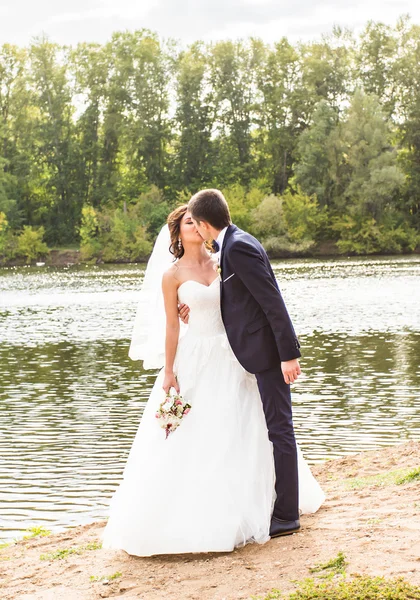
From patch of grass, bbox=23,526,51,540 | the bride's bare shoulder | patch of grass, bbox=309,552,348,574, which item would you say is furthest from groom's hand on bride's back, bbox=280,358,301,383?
patch of grass, bbox=23,526,51,540

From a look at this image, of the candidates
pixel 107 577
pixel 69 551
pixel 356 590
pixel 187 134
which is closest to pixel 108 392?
pixel 69 551

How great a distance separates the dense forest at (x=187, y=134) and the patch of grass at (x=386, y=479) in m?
60.9

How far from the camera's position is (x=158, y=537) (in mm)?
4965

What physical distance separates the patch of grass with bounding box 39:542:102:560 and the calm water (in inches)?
65.8

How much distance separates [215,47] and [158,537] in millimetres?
76207

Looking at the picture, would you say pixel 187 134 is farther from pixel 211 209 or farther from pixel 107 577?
pixel 107 577

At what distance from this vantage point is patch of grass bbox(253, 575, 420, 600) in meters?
3.85

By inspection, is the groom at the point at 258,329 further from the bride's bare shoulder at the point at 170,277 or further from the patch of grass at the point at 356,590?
the patch of grass at the point at 356,590

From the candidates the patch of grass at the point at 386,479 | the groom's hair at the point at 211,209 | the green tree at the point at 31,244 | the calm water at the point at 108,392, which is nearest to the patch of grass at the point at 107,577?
the groom's hair at the point at 211,209

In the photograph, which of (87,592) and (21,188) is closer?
(87,592)

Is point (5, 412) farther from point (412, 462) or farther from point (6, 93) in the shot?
point (6, 93)

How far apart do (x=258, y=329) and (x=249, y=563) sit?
1.31 metres

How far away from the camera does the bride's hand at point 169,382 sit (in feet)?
17.0

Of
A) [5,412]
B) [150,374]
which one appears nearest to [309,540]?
[5,412]
